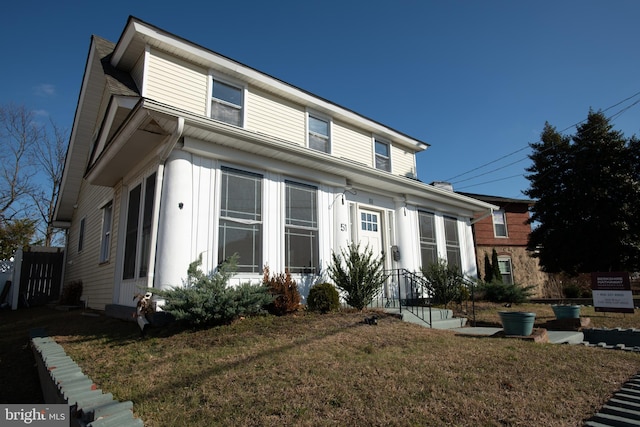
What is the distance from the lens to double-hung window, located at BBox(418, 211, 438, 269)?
39.1ft

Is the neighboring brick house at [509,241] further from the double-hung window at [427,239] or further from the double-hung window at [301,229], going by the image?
the double-hung window at [301,229]

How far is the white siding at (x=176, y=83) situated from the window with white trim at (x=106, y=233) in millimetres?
3706

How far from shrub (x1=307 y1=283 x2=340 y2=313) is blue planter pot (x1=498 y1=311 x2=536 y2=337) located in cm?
307

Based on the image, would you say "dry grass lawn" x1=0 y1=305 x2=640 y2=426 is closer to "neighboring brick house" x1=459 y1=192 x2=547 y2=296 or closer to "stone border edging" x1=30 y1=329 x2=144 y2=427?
"stone border edging" x1=30 y1=329 x2=144 y2=427

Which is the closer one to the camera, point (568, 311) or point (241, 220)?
point (241, 220)

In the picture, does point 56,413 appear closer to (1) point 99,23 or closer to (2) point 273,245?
(2) point 273,245

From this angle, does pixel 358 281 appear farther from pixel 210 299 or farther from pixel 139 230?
pixel 139 230

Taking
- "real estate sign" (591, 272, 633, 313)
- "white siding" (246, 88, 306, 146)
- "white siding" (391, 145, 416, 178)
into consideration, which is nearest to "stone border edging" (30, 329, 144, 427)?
"white siding" (246, 88, 306, 146)

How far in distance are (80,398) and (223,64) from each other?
8.36 m

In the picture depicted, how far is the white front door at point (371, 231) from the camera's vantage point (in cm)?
1047

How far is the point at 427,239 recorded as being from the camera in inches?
479

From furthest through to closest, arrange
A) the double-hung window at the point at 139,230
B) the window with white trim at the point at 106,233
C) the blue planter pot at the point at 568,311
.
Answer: the window with white trim at the point at 106,233 → the blue planter pot at the point at 568,311 → the double-hung window at the point at 139,230

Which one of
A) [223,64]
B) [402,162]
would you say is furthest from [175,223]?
[402,162]

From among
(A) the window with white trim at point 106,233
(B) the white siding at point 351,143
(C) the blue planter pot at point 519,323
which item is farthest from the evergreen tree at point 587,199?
(A) the window with white trim at point 106,233
